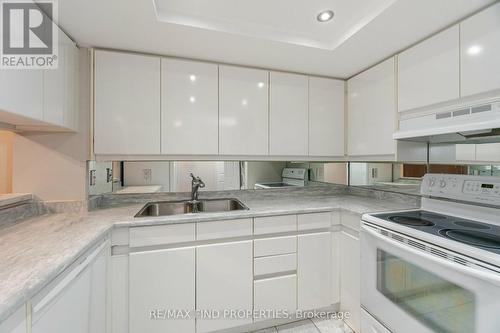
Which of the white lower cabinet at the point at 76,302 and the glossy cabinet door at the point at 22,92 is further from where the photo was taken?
the glossy cabinet door at the point at 22,92

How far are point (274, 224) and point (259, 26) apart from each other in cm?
141

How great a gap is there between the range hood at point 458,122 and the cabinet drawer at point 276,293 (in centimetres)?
132

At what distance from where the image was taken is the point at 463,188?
1.35 m

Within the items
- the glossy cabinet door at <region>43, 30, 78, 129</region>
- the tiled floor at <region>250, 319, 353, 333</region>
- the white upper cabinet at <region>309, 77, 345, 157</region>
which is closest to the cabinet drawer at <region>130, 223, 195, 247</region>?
the glossy cabinet door at <region>43, 30, 78, 129</region>

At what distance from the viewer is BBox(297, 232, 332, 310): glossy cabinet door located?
1.67 m

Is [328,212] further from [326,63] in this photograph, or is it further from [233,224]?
[326,63]

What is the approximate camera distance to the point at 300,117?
2086 mm

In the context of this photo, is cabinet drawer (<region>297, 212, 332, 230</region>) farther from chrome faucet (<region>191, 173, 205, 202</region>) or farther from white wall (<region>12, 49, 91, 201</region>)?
white wall (<region>12, 49, 91, 201</region>)

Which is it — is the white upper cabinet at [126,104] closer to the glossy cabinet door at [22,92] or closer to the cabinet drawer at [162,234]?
the glossy cabinet door at [22,92]

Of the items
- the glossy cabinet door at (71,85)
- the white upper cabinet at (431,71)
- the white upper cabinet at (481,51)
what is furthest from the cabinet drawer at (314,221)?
the glossy cabinet door at (71,85)

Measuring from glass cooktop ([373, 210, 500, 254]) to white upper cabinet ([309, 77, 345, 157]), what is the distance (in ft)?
2.96

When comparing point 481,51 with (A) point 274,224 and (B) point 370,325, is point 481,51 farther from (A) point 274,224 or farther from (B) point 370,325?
(B) point 370,325

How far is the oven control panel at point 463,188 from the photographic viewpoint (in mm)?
1226

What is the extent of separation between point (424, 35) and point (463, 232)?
1.29 metres
